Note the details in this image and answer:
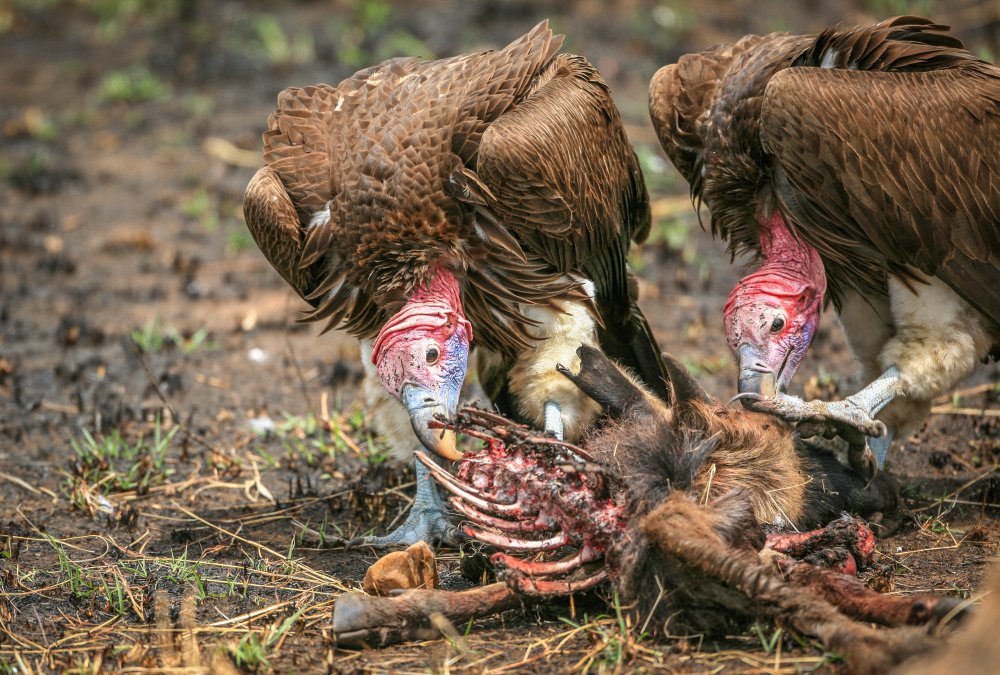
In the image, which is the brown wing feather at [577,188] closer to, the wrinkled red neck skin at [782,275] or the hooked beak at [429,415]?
the wrinkled red neck skin at [782,275]

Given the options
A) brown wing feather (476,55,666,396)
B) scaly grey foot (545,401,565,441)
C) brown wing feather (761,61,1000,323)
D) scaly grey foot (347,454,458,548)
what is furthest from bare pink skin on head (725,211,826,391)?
scaly grey foot (347,454,458,548)

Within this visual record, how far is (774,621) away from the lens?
292 cm

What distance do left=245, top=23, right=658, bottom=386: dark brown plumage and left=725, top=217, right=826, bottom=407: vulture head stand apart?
61cm

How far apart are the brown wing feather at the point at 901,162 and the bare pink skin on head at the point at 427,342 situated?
1254mm

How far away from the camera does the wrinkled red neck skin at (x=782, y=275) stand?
160 inches

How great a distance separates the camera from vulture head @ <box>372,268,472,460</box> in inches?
151

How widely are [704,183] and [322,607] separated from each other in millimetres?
2213

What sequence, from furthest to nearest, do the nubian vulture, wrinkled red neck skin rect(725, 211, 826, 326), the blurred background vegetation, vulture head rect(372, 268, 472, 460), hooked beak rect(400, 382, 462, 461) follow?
the blurred background vegetation, wrinkled red neck skin rect(725, 211, 826, 326), vulture head rect(372, 268, 472, 460), hooked beak rect(400, 382, 462, 461), the nubian vulture

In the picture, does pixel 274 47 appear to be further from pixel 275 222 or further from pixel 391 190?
pixel 391 190

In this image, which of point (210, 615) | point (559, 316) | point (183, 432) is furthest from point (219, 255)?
point (210, 615)

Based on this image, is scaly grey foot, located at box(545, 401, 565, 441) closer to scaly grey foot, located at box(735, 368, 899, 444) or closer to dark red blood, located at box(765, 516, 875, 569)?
scaly grey foot, located at box(735, 368, 899, 444)

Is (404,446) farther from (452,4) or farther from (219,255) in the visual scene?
(452,4)

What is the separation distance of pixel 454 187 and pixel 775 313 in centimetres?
120

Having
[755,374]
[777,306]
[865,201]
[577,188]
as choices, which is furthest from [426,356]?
[865,201]
